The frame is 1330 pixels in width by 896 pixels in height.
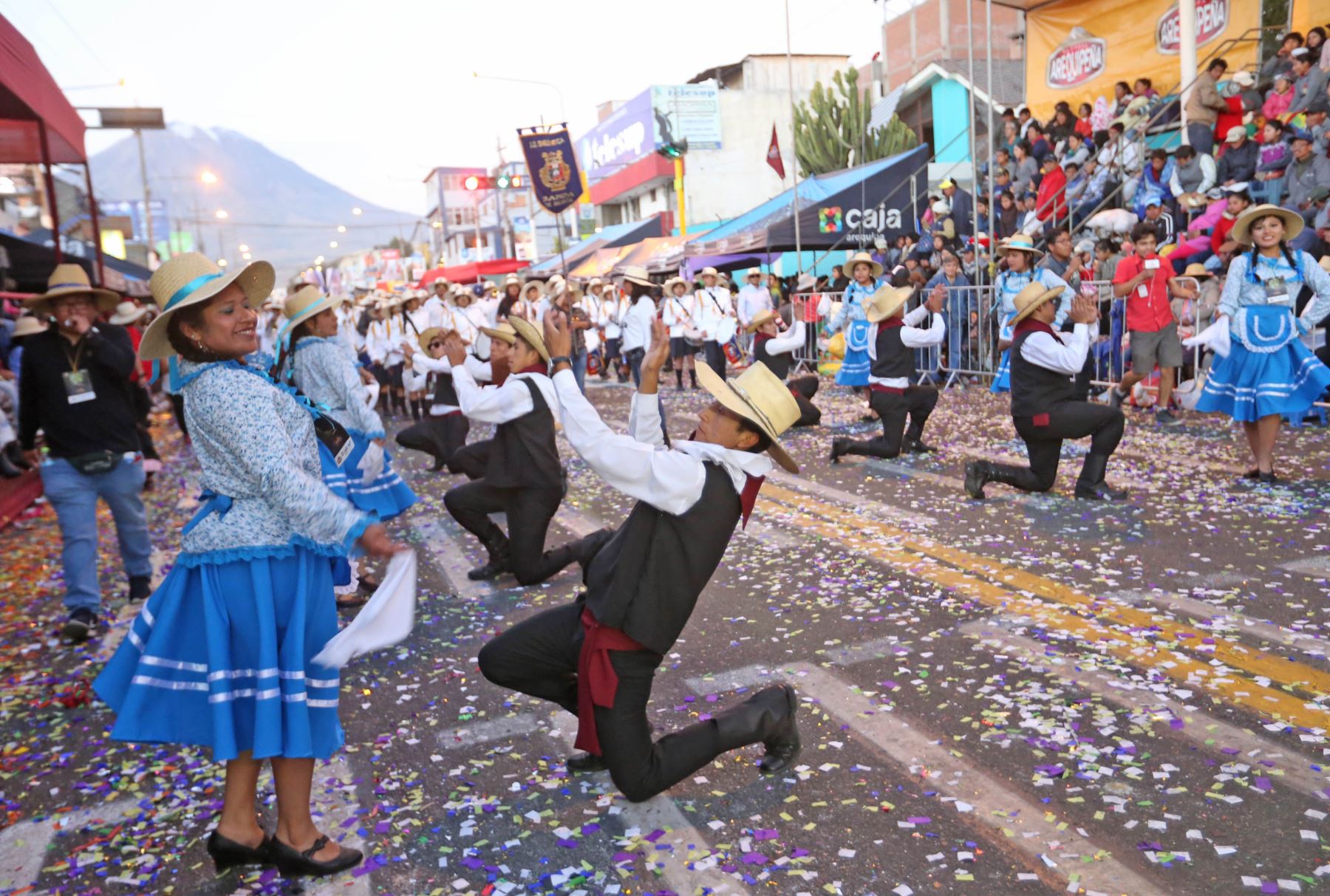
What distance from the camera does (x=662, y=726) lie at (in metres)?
4.13

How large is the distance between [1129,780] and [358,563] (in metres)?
4.94

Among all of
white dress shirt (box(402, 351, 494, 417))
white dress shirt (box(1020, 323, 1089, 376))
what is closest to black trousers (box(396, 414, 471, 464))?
white dress shirt (box(402, 351, 494, 417))

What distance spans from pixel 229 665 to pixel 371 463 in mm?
3805

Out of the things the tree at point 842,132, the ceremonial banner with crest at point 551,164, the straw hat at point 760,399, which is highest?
the tree at point 842,132

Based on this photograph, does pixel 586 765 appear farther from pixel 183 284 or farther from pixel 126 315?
pixel 126 315

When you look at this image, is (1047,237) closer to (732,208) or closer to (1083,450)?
(1083,450)

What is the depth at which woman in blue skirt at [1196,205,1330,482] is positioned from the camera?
7.41 meters

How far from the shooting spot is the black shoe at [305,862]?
315 cm

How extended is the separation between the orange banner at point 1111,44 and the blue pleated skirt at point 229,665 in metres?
17.1

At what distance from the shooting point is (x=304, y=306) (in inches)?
→ 255

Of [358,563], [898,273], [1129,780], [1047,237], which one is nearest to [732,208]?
[1047,237]

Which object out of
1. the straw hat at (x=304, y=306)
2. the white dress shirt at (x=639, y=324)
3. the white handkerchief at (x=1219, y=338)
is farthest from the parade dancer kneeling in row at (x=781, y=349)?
the straw hat at (x=304, y=306)

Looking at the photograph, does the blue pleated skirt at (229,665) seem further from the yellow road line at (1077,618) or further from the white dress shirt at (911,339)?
the white dress shirt at (911,339)

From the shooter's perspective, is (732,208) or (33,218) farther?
(732,208)
